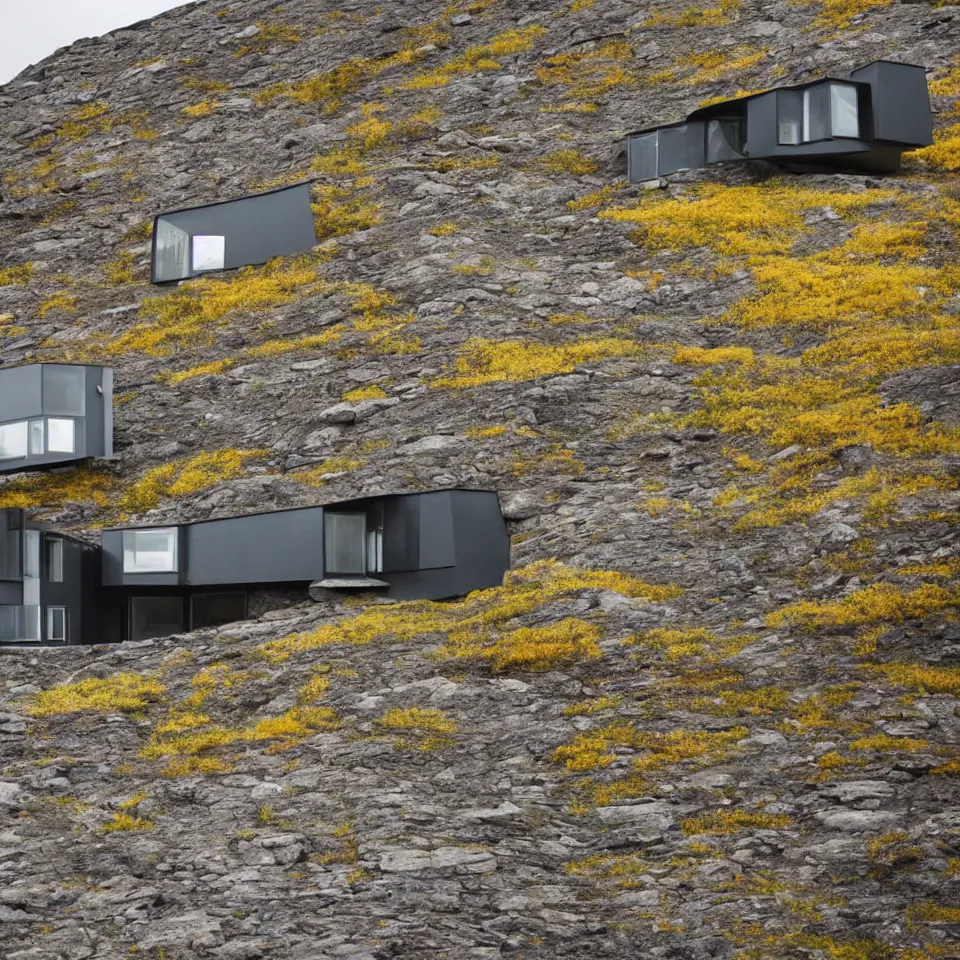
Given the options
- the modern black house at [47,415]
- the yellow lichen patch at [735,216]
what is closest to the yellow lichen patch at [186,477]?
the modern black house at [47,415]

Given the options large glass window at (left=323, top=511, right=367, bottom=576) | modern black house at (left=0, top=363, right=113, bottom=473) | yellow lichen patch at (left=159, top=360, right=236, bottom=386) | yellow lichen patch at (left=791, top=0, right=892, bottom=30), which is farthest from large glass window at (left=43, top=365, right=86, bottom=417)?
yellow lichen patch at (left=791, top=0, right=892, bottom=30)

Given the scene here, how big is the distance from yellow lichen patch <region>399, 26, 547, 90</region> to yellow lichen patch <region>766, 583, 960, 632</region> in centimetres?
3735

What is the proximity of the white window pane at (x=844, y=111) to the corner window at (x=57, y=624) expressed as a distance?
26.7 metres

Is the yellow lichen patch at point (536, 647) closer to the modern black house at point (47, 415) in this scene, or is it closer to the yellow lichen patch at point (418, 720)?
the yellow lichen patch at point (418, 720)

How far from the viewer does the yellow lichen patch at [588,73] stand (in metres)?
49.5

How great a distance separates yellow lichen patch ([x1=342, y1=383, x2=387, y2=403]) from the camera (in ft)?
105

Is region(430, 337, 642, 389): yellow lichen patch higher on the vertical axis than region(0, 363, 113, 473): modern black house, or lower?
higher

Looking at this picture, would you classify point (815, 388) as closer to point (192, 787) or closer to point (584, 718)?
point (584, 718)

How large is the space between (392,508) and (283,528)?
2273 mm

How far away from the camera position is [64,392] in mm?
31516

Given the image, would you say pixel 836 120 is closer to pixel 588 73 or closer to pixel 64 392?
pixel 588 73

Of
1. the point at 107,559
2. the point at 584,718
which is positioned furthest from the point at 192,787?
the point at 107,559

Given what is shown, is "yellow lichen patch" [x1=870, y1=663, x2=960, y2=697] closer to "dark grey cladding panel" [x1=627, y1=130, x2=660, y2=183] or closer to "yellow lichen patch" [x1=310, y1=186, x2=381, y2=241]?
"dark grey cladding panel" [x1=627, y1=130, x2=660, y2=183]

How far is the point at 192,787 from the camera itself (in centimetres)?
1742
